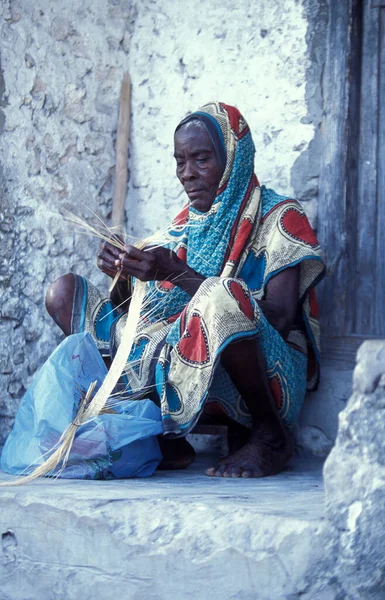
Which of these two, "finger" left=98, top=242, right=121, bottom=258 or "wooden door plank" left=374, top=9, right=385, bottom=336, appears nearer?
"finger" left=98, top=242, right=121, bottom=258

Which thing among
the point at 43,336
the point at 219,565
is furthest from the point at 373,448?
the point at 43,336

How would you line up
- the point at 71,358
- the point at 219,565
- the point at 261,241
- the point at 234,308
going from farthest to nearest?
the point at 261,241, the point at 71,358, the point at 234,308, the point at 219,565

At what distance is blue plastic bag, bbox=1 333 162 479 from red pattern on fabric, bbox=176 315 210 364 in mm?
248

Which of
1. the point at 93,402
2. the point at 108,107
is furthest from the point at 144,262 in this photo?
the point at 108,107

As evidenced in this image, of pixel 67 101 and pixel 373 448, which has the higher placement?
pixel 67 101

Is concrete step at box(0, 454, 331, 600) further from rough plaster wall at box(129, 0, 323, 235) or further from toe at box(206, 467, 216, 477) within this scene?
rough plaster wall at box(129, 0, 323, 235)

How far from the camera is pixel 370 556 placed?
1.86 m

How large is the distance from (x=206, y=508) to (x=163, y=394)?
2.74 ft

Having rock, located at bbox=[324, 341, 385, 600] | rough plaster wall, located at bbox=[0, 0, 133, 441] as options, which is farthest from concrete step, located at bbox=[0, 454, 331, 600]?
rough plaster wall, located at bbox=[0, 0, 133, 441]

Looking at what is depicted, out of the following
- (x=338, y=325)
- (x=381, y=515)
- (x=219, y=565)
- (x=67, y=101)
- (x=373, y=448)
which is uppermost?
(x=67, y=101)

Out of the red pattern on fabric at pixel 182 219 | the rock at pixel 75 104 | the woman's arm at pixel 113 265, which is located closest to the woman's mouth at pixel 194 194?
the red pattern on fabric at pixel 182 219

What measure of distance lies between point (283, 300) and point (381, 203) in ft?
2.24

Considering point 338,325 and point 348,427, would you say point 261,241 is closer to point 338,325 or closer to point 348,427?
point 338,325

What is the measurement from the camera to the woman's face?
3.37m
